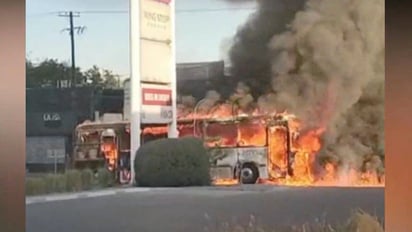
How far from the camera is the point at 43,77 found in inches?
141

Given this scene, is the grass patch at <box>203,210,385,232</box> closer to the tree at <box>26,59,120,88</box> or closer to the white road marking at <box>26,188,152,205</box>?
the white road marking at <box>26,188,152,205</box>

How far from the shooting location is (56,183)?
3.75m

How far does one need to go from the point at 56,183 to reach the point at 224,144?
87 cm

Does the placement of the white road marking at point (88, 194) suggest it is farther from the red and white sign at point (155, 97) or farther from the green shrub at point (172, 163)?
the red and white sign at point (155, 97)

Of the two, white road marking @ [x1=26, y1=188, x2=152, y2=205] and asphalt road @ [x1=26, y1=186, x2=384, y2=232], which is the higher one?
white road marking @ [x1=26, y1=188, x2=152, y2=205]

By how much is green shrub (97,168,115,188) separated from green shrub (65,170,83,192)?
3.8 inches

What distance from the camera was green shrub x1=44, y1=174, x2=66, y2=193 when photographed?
3.72m

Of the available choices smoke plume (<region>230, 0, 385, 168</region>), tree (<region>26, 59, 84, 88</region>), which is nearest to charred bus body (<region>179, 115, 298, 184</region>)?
smoke plume (<region>230, 0, 385, 168</region>)

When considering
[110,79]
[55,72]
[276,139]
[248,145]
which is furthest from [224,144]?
[55,72]

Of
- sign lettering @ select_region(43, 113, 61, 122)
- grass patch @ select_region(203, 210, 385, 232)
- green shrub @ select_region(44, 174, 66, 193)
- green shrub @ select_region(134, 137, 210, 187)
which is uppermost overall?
sign lettering @ select_region(43, 113, 61, 122)

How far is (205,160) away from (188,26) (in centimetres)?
69

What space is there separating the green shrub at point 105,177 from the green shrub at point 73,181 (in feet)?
0.32

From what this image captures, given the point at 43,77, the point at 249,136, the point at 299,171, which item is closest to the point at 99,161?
the point at 43,77

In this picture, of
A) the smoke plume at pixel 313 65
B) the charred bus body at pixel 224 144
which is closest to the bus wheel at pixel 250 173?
the charred bus body at pixel 224 144
